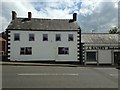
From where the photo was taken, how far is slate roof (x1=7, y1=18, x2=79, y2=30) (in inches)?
1526

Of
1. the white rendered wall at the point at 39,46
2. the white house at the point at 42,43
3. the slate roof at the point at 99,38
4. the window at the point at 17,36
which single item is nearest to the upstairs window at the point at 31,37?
the white house at the point at 42,43

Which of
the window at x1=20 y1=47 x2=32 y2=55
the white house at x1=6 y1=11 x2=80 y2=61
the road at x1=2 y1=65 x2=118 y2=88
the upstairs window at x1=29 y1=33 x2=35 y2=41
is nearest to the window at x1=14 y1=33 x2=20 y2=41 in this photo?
the white house at x1=6 y1=11 x2=80 y2=61

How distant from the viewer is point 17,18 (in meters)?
Result: 41.4

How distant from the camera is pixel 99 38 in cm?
4106

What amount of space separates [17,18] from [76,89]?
29982 mm

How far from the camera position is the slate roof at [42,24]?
38.8m

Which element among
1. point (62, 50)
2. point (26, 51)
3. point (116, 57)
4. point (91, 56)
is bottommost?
point (116, 57)

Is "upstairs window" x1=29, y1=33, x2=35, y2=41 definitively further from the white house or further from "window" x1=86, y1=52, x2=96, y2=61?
"window" x1=86, y1=52, x2=96, y2=61

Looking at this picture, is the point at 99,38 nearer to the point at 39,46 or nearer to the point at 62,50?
the point at 62,50

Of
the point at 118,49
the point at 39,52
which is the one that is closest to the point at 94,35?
the point at 118,49

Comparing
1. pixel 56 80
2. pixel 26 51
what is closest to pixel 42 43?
pixel 26 51

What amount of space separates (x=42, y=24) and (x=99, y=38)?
907cm

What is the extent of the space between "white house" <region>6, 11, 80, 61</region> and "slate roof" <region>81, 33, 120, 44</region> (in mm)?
1879

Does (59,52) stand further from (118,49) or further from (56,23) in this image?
(118,49)
